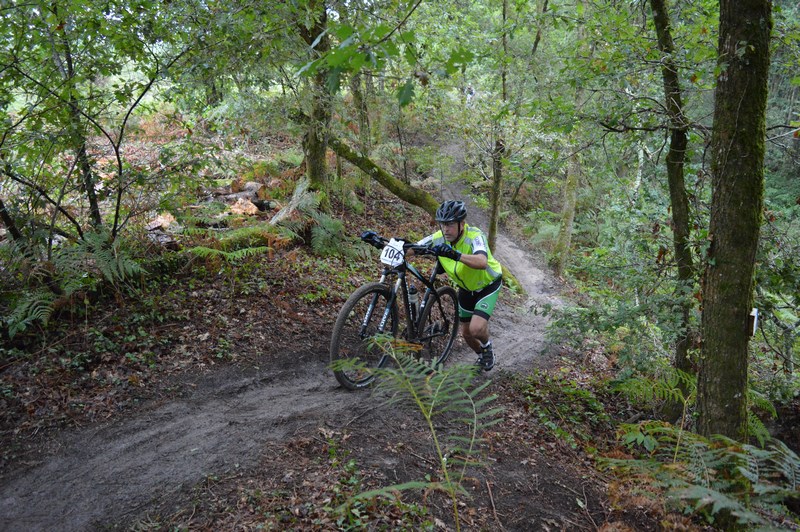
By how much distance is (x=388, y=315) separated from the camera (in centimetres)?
626

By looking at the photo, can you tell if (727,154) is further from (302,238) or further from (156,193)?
(302,238)

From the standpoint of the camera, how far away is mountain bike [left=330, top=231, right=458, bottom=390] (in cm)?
587

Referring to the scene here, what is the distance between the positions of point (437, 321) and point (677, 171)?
3.76 metres

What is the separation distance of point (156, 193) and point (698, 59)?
6.89 m

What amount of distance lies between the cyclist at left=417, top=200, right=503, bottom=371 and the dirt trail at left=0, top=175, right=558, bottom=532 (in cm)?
205

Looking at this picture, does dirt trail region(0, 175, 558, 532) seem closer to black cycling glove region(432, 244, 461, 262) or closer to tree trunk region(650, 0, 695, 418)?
black cycling glove region(432, 244, 461, 262)

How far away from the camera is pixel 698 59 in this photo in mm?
5148

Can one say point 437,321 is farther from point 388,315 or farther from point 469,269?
point 388,315

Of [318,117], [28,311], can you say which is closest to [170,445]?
[28,311]

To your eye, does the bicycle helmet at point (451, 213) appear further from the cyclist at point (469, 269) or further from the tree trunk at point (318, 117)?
the tree trunk at point (318, 117)

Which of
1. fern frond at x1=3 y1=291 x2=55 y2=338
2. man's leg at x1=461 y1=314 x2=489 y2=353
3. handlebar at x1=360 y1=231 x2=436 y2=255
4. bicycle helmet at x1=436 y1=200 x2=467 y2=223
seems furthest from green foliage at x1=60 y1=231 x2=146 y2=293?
man's leg at x1=461 y1=314 x2=489 y2=353

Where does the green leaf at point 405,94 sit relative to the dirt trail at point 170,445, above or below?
above

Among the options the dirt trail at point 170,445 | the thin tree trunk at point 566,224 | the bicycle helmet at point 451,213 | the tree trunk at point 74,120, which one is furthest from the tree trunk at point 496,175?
the tree trunk at point 74,120

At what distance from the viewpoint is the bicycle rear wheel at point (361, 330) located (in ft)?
19.0
